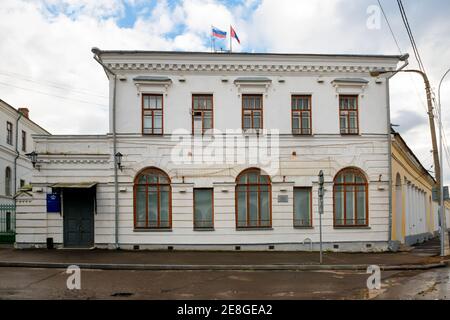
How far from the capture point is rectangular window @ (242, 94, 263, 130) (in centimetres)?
1916

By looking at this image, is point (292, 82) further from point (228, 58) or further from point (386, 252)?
point (386, 252)

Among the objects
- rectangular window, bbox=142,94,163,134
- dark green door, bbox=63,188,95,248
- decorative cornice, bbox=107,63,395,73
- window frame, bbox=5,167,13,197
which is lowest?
dark green door, bbox=63,188,95,248

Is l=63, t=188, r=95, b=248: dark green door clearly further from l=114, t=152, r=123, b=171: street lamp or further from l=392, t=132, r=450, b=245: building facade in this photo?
l=392, t=132, r=450, b=245: building facade

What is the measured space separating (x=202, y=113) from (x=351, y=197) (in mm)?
7591

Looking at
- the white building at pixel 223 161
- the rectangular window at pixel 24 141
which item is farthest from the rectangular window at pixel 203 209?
the rectangular window at pixel 24 141

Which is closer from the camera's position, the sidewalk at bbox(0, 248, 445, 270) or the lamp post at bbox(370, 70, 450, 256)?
the sidewalk at bbox(0, 248, 445, 270)

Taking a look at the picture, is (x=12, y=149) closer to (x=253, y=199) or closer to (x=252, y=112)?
(x=252, y=112)

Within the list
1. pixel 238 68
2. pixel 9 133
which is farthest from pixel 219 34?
pixel 9 133

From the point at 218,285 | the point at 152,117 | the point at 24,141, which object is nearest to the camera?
the point at 218,285

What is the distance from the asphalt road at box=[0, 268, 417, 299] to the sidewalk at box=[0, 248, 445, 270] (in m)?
0.58

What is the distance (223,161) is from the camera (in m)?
19.0

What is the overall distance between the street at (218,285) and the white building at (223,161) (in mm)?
4796

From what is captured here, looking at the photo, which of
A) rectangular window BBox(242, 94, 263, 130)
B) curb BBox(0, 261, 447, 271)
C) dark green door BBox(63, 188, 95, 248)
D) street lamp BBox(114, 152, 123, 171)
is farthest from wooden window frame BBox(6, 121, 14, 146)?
rectangular window BBox(242, 94, 263, 130)
